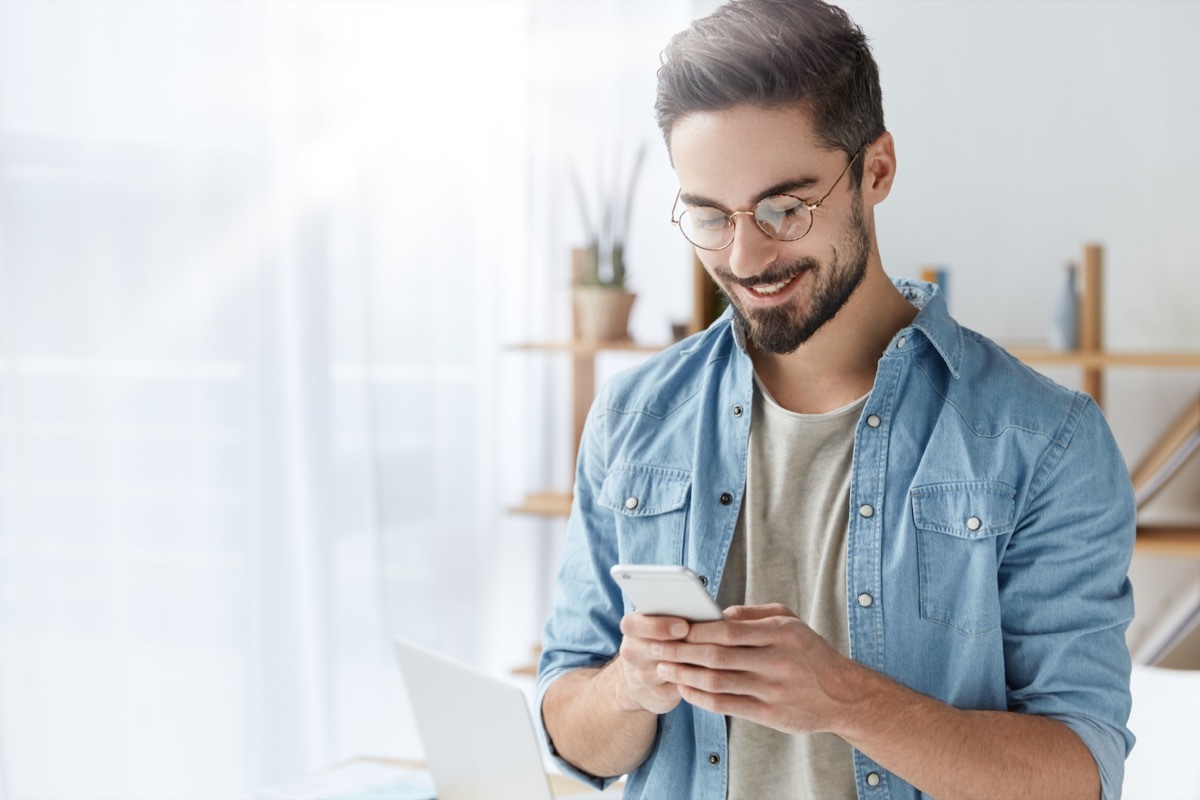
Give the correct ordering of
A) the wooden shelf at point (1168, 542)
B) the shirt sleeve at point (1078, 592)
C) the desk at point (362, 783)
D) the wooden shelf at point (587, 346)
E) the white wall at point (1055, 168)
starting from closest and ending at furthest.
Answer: the shirt sleeve at point (1078, 592) → the desk at point (362, 783) → the wooden shelf at point (1168, 542) → the white wall at point (1055, 168) → the wooden shelf at point (587, 346)

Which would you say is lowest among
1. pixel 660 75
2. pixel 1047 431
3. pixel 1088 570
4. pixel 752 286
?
pixel 1088 570

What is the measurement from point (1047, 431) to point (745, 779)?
0.50m

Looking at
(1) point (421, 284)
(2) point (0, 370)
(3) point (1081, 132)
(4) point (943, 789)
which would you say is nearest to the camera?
(4) point (943, 789)

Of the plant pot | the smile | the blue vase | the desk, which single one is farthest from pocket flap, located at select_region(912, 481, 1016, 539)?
the plant pot

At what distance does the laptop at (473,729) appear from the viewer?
4.39ft

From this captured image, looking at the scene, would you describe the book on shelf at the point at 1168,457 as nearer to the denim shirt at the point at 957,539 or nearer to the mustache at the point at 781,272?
the denim shirt at the point at 957,539

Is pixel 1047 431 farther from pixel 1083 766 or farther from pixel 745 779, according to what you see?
pixel 745 779

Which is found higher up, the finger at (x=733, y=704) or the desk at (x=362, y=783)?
the finger at (x=733, y=704)

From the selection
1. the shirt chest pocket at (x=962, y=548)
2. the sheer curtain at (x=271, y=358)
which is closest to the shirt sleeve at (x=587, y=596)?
the shirt chest pocket at (x=962, y=548)

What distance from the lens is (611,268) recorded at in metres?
3.18

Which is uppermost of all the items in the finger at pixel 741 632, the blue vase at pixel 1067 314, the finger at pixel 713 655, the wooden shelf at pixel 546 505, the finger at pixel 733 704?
the blue vase at pixel 1067 314

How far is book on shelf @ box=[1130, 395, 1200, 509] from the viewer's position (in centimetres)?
249

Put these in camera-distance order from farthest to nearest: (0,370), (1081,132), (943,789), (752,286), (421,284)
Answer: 1. (421,284)
2. (1081,132)
3. (0,370)
4. (752,286)
5. (943,789)

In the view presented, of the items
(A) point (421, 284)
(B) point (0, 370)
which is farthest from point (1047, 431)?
(A) point (421, 284)
